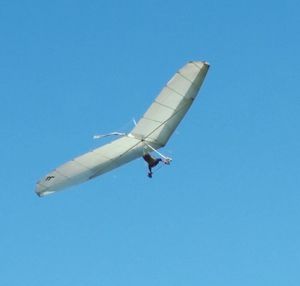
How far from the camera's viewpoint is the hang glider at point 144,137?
12350 centimetres

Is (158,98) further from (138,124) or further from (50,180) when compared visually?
(50,180)

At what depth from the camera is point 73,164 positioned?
123 metres

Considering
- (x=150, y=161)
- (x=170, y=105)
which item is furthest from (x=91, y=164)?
(x=170, y=105)

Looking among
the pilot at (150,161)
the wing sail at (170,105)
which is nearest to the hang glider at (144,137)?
the wing sail at (170,105)

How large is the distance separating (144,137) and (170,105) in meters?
4.20

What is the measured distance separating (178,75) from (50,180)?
1667 centimetres

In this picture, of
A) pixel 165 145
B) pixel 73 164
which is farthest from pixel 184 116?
pixel 73 164

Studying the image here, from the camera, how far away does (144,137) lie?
417 ft

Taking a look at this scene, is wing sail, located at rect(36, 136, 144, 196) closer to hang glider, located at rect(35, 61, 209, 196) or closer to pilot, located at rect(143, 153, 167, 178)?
hang glider, located at rect(35, 61, 209, 196)

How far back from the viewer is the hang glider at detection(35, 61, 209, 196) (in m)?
124

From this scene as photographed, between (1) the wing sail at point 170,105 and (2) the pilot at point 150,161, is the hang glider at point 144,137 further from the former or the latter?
(2) the pilot at point 150,161

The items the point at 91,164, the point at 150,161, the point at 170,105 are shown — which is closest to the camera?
the point at 91,164

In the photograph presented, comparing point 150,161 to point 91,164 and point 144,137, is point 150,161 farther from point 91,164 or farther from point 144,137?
point 91,164

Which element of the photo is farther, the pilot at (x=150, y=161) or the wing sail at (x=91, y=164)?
the pilot at (x=150, y=161)
